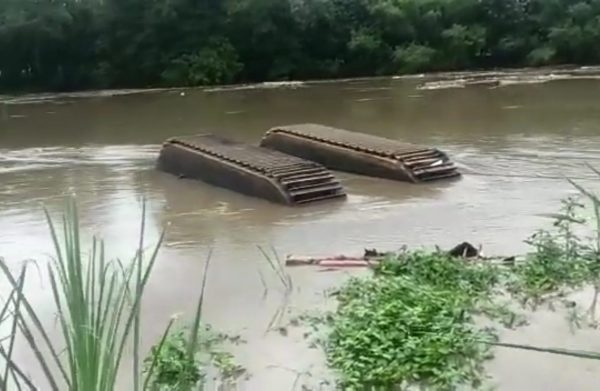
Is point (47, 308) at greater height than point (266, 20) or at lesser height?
lesser

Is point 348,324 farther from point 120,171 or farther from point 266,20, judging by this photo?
point 266,20

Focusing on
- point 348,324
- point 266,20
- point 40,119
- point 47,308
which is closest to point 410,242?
point 348,324

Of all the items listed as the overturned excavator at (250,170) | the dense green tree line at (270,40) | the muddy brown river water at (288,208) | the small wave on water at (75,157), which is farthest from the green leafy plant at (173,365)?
the dense green tree line at (270,40)

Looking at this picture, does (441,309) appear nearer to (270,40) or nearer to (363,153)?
(363,153)

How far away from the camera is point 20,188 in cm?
982

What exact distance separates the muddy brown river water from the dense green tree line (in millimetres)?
4745

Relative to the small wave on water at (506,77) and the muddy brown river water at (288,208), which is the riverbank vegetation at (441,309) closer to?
the muddy brown river water at (288,208)

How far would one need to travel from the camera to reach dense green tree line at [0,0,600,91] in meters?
21.8

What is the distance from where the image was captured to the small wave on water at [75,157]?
36.7 feet

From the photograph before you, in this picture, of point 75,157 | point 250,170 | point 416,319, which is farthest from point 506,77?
point 416,319

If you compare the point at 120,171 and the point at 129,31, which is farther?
the point at 129,31

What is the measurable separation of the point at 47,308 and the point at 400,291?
7.11ft

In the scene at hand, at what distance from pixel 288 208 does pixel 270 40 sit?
14.7 m

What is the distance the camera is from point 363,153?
376 inches
